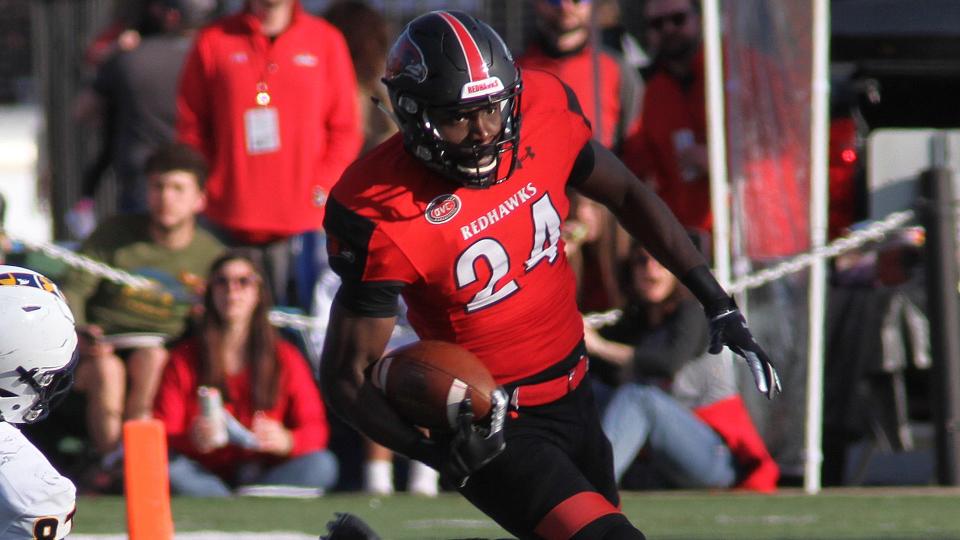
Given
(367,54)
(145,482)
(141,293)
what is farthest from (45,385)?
(367,54)

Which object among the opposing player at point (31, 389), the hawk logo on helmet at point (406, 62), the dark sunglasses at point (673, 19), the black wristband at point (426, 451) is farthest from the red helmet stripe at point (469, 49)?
the dark sunglasses at point (673, 19)

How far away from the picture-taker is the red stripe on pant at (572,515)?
4.44m

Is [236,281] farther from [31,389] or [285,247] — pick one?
[31,389]

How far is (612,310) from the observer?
841cm

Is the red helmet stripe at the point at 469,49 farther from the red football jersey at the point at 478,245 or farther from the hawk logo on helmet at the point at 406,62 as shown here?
the red football jersey at the point at 478,245

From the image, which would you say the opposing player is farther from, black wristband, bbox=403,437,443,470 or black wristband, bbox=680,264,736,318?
black wristband, bbox=680,264,736,318

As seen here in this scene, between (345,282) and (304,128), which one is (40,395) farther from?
(304,128)

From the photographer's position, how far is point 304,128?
8.58 m

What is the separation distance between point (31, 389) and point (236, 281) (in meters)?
4.20

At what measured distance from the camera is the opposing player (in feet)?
12.2

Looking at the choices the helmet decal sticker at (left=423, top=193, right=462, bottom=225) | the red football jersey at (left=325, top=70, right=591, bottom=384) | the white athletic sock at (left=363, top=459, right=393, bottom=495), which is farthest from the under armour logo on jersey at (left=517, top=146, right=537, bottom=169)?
the white athletic sock at (left=363, top=459, right=393, bottom=495)

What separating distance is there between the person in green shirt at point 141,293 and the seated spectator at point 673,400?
82.5 inches

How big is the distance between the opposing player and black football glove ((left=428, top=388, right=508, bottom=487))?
100 centimetres

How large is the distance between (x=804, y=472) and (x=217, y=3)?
5765mm
